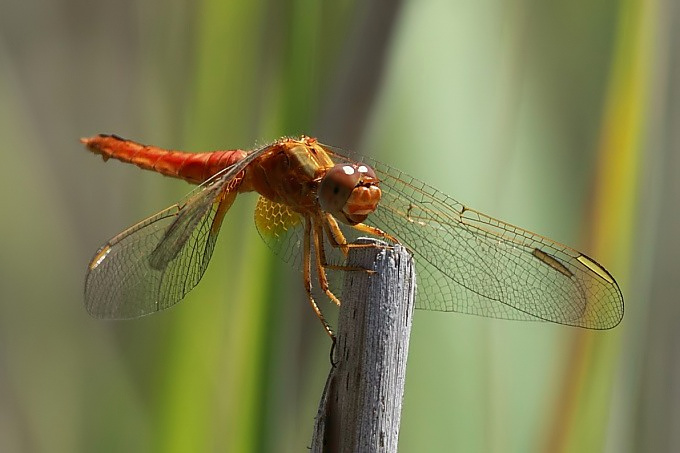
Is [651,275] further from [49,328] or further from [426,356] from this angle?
[49,328]

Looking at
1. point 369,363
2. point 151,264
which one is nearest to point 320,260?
point 151,264

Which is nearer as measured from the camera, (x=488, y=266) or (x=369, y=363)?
(x=369, y=363)

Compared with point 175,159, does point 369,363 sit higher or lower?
lower

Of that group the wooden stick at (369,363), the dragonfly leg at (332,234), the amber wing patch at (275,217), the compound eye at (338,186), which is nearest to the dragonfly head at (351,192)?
the compound eye at (338,186)

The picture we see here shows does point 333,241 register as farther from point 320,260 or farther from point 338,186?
point 338,186

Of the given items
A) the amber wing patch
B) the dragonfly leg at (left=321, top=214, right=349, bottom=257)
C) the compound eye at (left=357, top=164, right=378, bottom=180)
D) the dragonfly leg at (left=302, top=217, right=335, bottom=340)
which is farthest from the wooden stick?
the amber wing patch

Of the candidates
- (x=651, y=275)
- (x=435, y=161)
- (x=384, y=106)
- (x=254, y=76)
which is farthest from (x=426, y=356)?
(x=254, y=76)

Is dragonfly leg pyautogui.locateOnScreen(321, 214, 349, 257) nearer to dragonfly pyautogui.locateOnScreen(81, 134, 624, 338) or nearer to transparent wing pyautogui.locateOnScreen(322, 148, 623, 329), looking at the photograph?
dragonfly pyautogui.locateOnScreen(81, 134, 624, 338)

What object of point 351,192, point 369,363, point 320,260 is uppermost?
point 351,192
